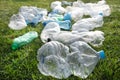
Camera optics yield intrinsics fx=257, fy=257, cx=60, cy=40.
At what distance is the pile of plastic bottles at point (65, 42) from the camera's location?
11.3 ft

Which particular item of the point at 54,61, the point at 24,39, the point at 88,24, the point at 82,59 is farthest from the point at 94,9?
the point at 54,61

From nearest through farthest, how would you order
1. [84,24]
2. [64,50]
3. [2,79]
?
1. [2,79]
2. [64,50]
3. [84,24]

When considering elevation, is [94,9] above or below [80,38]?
below

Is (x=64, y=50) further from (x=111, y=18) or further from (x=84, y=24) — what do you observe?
(x=111, y=18)

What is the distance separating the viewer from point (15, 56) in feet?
12.6

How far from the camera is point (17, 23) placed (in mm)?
5340

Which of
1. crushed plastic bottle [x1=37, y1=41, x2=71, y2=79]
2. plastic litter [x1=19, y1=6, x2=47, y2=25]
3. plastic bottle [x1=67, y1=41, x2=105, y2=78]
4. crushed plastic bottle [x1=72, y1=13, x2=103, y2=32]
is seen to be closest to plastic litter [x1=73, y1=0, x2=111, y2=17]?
crushed plastic bottle [x1=72, y1=13, x2=103, y2=32]

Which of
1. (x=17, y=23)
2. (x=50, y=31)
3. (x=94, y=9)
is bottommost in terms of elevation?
(x=94, y=9)

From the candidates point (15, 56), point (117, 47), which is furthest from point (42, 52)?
point (117, 47)

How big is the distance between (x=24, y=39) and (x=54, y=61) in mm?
985

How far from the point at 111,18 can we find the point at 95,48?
2.10 m

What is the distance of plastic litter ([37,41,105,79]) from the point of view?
3377mm

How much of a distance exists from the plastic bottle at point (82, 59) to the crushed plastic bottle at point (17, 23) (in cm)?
167

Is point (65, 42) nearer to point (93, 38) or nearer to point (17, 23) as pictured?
point (93, 38)
